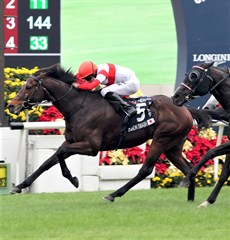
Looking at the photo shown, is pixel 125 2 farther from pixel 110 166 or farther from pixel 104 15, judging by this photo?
pixel 110 166

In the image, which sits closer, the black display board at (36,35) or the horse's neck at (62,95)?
the horse's neck at (62,95)

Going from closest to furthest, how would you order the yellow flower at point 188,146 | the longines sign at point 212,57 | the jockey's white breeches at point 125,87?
the jockey's white breeches at point 125,87, the yellow flower at point 188,146, the longines sign at point 212,57

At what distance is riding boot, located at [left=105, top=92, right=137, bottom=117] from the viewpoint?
1184 cm

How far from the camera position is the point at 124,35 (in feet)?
51.8

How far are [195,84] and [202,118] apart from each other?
1244 mm

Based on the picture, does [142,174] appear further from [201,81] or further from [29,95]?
[29,95]

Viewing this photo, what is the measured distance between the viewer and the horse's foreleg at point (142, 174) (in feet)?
38.3

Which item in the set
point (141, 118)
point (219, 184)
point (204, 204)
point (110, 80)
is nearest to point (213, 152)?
point (219, 184)

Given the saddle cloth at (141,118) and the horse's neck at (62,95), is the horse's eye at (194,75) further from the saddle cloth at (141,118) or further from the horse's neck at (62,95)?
the horse's neck at (62,95)

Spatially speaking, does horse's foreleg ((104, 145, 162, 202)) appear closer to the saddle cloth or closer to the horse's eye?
the saddle cloth

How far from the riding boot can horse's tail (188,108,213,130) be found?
886mm

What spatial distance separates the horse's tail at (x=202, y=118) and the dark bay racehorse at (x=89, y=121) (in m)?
0.31

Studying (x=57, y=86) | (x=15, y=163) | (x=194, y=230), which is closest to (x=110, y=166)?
(x=15, y=163)

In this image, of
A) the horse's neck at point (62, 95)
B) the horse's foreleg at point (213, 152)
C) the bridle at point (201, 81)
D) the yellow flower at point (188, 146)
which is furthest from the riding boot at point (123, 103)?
the yellow flower at point (188, 146)
